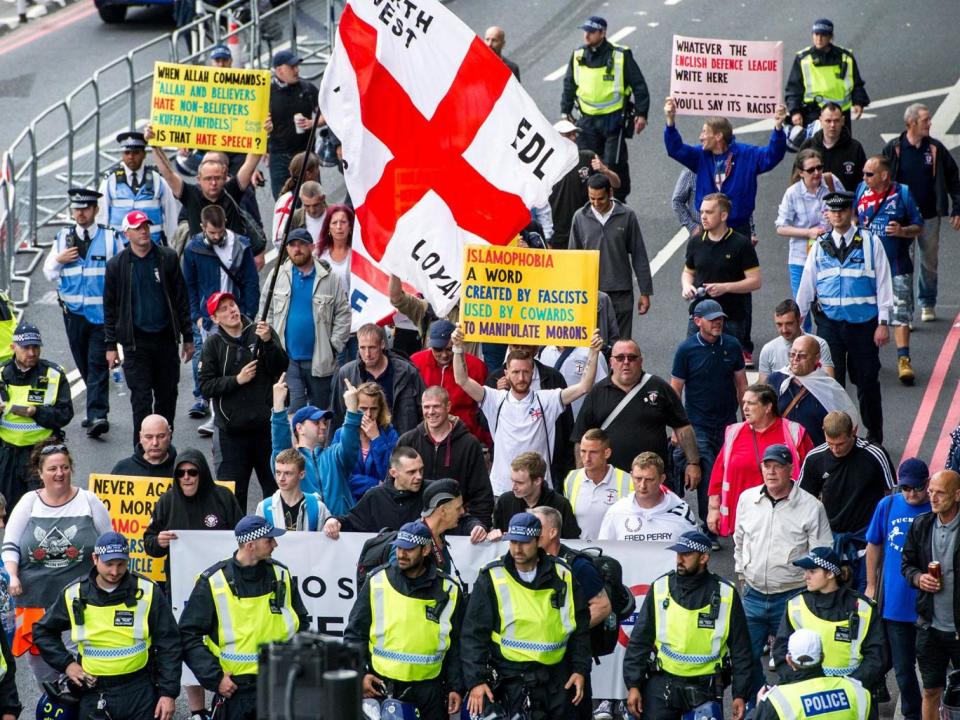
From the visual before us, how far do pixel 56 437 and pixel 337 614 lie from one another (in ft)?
11.4

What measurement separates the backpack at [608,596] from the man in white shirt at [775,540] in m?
0.88

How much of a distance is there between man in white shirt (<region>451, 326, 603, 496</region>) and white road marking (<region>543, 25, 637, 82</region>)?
12.4 metres

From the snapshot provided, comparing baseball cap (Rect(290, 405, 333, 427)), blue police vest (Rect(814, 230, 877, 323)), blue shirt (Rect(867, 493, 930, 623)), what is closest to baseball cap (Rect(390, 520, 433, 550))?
baseball cap (Rect(290, 405, 333, 427))

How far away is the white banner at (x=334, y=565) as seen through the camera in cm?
1313

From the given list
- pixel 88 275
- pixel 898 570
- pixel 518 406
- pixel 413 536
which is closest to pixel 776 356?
pixel 518 406

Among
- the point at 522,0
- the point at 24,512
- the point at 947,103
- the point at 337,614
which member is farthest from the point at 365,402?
the point at 522,0

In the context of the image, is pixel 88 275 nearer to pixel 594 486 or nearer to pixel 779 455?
pixel 594 486

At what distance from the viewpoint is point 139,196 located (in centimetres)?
1856

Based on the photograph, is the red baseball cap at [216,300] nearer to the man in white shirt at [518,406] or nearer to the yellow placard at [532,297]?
the man in white shirt at [518,406]

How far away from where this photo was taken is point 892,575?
1282cm

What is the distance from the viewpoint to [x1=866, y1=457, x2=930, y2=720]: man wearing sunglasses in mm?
12789

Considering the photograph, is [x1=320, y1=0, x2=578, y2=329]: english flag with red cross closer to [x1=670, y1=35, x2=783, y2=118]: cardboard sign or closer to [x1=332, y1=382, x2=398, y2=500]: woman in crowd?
[x1=332, y1=382, x2=398, y2=500]: woman in crowd

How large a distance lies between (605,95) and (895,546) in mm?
9563

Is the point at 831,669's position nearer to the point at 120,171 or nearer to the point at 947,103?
the point at 120,171
